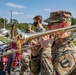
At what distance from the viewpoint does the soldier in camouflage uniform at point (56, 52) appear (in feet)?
9.11

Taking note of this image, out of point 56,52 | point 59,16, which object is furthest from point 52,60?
point 59,16

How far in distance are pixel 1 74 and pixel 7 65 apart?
1.67 meters

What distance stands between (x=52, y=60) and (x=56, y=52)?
10cm

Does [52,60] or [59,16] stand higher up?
[59,16]

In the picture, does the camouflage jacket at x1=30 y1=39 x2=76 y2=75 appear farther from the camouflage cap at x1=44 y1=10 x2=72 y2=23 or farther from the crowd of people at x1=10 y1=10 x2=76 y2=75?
the camouflage cap at x1=44 y1=10 x2=72 y2=23

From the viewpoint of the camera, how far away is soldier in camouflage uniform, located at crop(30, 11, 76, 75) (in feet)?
9.11

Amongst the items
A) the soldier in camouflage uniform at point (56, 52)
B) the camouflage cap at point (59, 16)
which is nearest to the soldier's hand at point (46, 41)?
the soldier in camouflage uniform at point (56, 52)

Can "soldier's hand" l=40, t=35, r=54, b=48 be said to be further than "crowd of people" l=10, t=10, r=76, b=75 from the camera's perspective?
Yes

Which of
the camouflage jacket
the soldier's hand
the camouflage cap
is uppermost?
the camouflage cap

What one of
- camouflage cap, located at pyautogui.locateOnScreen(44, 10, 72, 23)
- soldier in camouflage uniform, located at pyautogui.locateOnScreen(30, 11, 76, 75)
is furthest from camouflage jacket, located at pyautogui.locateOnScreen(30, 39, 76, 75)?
camouflage cap, located at pyautogui.locateOnScreen(44, 10, 72, 23)

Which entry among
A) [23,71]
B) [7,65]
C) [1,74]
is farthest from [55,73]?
[7,65]

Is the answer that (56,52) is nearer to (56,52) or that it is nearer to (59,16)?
(56,52)

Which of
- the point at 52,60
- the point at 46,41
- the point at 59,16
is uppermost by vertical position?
the point at 59,16

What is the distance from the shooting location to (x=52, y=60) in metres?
2.94
